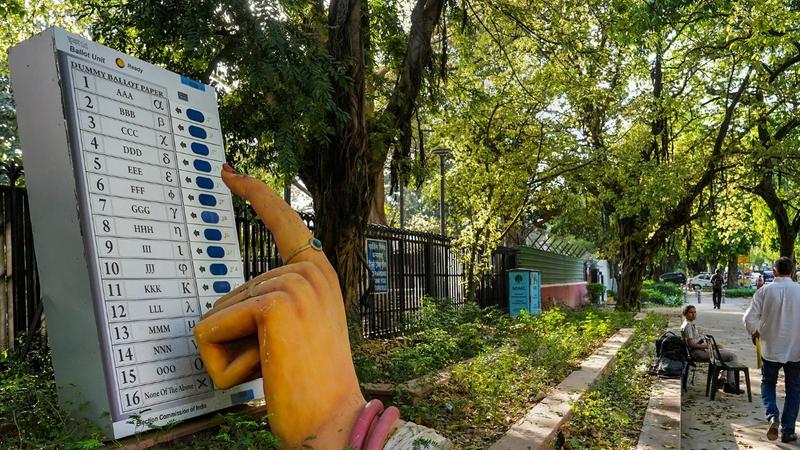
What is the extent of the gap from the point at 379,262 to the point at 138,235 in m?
7.51

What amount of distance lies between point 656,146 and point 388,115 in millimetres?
13769

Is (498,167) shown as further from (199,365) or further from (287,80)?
(199,365)

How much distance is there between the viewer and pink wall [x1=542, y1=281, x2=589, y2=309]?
2278 cm

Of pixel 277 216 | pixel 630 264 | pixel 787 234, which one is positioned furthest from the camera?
pixel 630 264

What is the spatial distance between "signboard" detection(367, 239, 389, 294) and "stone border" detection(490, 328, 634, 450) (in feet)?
12.1

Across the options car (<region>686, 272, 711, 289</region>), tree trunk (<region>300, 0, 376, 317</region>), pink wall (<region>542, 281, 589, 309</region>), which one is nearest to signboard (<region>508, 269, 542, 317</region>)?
pink wall (<region>542, 281, 589, 309</region>)

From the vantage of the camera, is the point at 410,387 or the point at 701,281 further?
the point at 701,281

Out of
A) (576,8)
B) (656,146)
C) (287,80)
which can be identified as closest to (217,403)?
(287,80)

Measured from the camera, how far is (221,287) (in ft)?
12.8

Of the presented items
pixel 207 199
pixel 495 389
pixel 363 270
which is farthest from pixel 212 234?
pixel 363 270

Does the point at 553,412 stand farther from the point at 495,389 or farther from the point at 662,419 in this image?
A: the point at 662,419

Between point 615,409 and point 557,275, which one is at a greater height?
point 615,409

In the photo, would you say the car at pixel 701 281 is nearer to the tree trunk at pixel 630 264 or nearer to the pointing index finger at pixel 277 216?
the tree trunk at pixel 630 264

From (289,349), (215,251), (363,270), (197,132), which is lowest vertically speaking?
(363,270)
